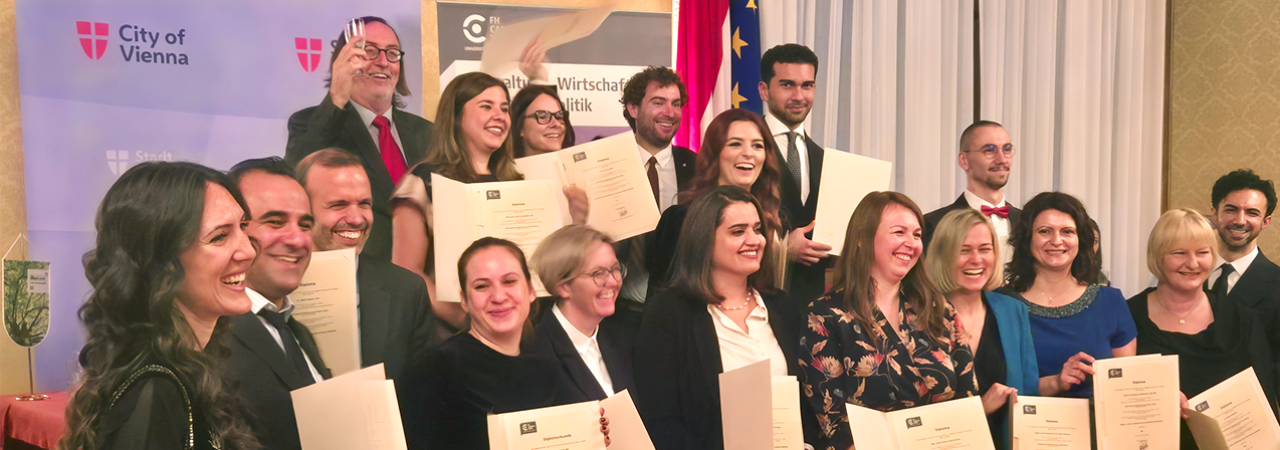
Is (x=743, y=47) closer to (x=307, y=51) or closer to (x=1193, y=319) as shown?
(x=307, y=51)

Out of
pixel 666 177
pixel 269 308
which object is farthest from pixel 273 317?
pixel 666 177

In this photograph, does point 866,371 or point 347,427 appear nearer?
point 347,427

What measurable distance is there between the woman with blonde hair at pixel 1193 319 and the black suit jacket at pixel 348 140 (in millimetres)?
3111

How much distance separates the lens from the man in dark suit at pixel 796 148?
13.4 ft

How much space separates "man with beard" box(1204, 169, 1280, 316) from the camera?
4.51 m

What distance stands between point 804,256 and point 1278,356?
7.23 ft

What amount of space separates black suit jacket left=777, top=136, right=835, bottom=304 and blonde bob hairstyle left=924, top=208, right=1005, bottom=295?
0.49 metres

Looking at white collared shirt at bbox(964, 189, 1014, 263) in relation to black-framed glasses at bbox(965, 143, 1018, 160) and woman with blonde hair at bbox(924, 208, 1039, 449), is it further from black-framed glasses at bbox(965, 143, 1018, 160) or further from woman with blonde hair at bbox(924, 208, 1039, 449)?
woman with blonde hair at bbox(924, 208, 1039, 449)

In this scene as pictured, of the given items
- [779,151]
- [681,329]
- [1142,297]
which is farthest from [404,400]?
[1142,297]

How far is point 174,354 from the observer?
1.93 m

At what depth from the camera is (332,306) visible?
287 cm

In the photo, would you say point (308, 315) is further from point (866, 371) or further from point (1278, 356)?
point (1278, 356)

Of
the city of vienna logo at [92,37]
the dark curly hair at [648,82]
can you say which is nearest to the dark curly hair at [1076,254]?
the dark curly hair at [648,82]

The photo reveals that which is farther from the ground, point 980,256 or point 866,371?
point 980,256
